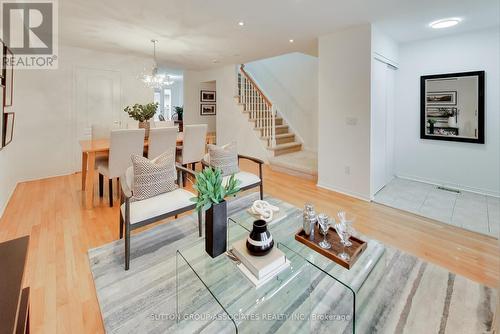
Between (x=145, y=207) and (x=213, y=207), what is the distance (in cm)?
89

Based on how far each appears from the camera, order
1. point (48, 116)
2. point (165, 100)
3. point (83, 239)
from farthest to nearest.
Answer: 1. point (165, 100)
2. point (48, 116)
3. point (83, 239)

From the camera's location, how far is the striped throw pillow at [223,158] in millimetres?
3080

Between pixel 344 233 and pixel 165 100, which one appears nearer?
pixel 344 233

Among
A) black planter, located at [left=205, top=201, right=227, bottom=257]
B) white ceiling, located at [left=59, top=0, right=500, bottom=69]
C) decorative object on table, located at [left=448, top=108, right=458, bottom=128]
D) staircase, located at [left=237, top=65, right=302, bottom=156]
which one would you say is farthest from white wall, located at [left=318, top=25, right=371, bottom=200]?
black planter, located at [left=205, top=201, right=227, bottom=257]

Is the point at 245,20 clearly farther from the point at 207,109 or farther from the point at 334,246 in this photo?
the point at 207,109

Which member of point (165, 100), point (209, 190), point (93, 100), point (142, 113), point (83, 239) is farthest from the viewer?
point (165, 100)

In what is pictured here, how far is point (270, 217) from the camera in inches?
81.3

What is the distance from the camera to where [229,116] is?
22.2ft

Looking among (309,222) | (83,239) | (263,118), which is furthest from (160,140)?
(263,118)

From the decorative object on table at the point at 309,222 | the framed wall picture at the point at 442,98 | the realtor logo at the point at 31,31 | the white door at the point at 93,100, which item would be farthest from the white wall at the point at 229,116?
the decorative object on table at the point at 309,222

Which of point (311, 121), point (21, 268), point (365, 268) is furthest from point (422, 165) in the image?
point (21, 268)

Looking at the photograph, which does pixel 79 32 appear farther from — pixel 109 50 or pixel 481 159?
pixel 481 159

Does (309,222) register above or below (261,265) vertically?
above

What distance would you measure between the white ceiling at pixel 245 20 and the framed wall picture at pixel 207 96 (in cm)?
338
